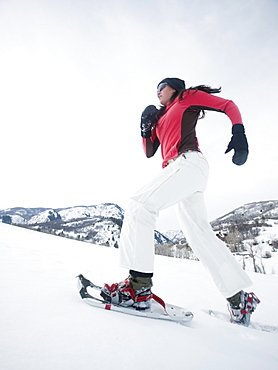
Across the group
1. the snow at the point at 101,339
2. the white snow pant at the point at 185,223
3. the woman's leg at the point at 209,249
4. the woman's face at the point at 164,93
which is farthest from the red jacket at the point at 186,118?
the snow at the point at 101,339

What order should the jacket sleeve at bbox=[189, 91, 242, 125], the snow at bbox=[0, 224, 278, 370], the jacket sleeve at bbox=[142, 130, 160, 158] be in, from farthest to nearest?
the jacket sleeve at bbox=[142, 130, 160, 158] → the jacket sleeve at bbox=[189, 91, 242, 125] → the snow at bbox=[0, 224, 278, 370]

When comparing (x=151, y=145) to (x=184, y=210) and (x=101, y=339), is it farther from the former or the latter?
(x=101, y=339)

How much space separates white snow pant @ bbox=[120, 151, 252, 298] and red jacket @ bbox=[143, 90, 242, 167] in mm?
127

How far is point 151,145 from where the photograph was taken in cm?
219

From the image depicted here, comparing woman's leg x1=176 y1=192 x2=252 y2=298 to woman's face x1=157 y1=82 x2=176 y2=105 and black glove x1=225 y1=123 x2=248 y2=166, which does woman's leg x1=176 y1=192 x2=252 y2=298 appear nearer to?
black glove x1=225 y1=123 x2=248 y2=166

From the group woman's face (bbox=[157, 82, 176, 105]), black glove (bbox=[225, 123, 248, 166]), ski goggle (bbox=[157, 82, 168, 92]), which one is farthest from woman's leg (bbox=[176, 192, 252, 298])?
ski goggle (bbox=[157, 82, 168, 92])

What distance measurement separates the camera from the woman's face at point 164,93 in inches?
82.6

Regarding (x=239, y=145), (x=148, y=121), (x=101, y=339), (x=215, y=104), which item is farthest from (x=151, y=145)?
(x=101, y=339)

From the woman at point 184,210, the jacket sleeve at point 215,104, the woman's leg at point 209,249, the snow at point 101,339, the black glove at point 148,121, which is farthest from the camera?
the black glove at point 148,121

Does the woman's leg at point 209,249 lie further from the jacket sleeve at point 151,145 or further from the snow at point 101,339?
the jacket sleeve at point 151,145

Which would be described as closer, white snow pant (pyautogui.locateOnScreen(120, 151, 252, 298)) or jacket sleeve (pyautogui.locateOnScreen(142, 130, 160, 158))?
white snow pant (pyautogui.locateOnScreen(120, 151, 252, 298))

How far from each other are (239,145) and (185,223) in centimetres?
81

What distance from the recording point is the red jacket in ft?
5.56

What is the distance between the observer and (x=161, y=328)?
1031 millimetres
